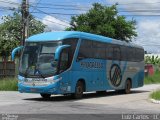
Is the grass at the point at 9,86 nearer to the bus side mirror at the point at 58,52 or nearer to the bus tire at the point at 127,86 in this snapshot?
the bus tire at the point at 127,86

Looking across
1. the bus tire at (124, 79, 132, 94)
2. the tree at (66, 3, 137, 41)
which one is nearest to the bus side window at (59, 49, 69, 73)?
the bus tire at (124, 79, 132, 94)

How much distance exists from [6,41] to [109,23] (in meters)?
15.8

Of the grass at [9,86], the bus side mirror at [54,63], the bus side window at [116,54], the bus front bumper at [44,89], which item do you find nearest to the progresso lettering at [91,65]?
the bus side window at [116,54]

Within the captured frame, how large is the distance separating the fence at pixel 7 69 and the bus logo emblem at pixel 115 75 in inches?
435

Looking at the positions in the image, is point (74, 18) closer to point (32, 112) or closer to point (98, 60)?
point (98, 60)

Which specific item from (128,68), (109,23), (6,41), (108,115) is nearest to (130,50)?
(128,68)

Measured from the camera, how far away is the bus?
21172 mm

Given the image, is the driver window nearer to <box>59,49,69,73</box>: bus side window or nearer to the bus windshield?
<box>59,49,69,73</box>: bus side window

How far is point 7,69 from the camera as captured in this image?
3634 cm

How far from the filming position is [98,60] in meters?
24.9

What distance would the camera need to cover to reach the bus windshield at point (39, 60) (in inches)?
834

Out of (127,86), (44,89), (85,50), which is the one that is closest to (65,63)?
(44,89)

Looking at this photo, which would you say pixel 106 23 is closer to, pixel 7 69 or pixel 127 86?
pixel 7 69

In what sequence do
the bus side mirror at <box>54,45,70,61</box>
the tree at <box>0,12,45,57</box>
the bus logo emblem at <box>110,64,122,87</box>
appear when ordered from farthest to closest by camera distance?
1. the tree at <box>0,12,45,57</box>
2. the bus logo emblem at <box>110,64,122,87</box>
3. the bus side mirror at <box>54,45,70,61</box>
